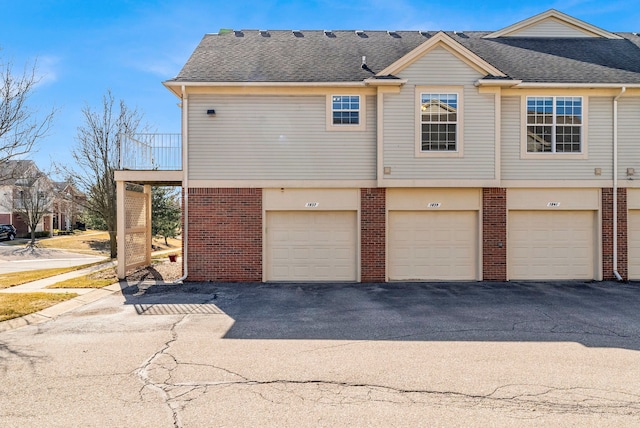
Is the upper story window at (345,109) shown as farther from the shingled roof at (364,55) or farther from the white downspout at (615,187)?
the white downspout at (615,187)

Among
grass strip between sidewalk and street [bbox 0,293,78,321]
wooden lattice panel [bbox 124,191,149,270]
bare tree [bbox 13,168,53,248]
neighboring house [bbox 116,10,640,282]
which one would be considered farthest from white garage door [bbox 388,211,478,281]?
bare tree [bbox 13,168,53,248]

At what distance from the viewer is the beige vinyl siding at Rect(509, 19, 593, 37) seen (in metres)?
15.6

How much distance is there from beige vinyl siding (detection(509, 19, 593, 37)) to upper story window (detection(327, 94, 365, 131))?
8434mm

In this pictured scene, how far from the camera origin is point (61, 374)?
17.4 feet

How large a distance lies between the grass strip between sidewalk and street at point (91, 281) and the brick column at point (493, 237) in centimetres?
1177

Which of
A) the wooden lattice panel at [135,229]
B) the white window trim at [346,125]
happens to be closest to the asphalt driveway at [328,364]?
the wooden lattice panel at [135,229]

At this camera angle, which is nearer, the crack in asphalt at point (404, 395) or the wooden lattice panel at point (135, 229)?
the crack in asphalt at point (404, 395)

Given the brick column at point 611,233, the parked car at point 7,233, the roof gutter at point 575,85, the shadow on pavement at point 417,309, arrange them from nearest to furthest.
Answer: the shadow on pavement at point 417,309, the roof gutter at point 575,85, the brick column at point 611,233, the parked car at point 7,233

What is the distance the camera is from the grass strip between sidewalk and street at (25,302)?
28.2ft

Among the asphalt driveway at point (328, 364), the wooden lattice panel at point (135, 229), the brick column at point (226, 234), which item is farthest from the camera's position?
the wooden lattice panel at point (135, 229)

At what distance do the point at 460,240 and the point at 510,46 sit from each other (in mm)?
7916

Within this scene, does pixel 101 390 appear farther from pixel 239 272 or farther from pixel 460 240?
pixel 460 240

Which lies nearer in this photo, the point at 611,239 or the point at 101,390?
the point at 101,390

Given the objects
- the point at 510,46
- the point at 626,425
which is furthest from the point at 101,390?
the point at 510,46
